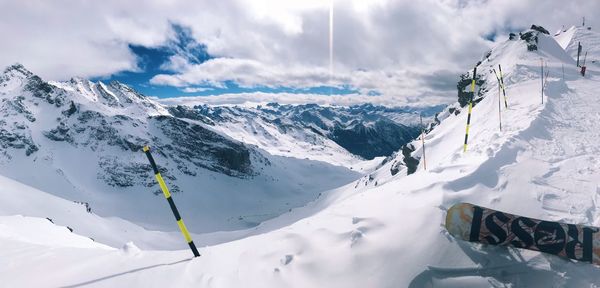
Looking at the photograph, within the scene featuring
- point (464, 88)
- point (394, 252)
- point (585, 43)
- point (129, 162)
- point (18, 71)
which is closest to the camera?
point (394, 252)

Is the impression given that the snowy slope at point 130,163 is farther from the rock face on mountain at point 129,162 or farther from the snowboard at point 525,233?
the snowboard at point 525,233

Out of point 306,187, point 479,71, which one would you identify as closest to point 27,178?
point 306,187

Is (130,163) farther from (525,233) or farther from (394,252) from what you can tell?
(525,233)

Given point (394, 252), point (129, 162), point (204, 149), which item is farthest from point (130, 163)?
point (394, 252)

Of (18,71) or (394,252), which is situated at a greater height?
(18,71)

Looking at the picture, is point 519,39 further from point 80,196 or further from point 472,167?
point 80,196

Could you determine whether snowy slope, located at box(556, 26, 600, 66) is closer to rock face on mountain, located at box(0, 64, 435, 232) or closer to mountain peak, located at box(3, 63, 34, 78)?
rock face on mountain, located at box(0, 64, 435, 232)

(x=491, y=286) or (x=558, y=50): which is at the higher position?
(x=558, y=50)

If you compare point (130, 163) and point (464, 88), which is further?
point (130, 163)

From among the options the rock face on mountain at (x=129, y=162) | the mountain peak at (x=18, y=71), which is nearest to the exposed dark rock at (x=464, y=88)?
the rock face on mountain at (x=129, y=162)

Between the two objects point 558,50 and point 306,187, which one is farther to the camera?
point 306,187
